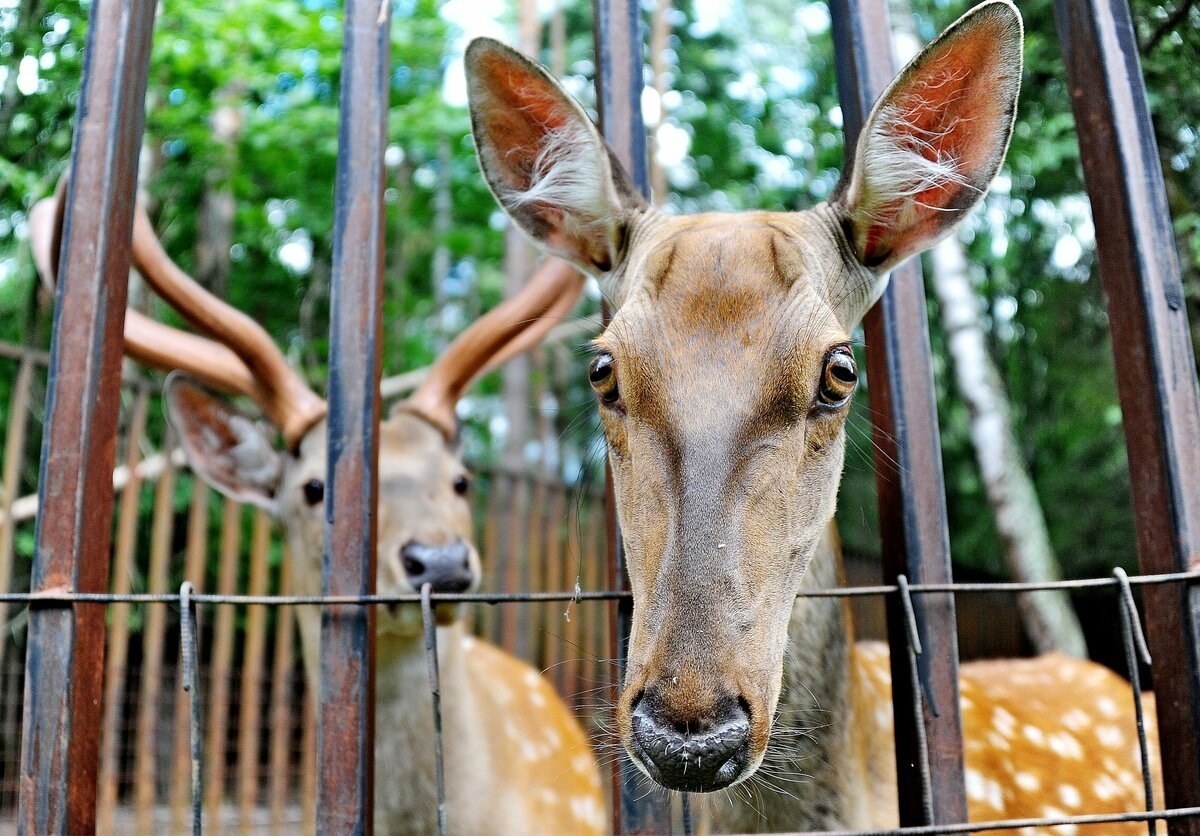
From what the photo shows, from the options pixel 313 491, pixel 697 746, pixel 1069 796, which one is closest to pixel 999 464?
pixel 1069 796

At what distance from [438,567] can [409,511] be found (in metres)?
0.35

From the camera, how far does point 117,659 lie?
219 inches

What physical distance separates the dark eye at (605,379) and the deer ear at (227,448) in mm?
2577

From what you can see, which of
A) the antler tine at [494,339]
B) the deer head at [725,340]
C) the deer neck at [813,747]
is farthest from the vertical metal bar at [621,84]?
the antler tine at [494,339]

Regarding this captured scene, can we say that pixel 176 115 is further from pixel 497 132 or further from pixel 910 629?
pixel 910 629

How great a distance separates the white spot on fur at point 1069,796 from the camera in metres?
2.80

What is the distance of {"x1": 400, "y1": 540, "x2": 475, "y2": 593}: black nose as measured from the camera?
337 centimetres

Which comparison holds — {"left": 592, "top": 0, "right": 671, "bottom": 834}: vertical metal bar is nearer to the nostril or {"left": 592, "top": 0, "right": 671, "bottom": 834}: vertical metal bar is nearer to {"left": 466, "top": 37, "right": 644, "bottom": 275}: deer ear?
{"left": 466, "top": 37, "right": 644, "bottom": 275}: deer ear

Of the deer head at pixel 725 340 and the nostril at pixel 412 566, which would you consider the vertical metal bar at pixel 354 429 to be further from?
the nostril at pixel 412 566

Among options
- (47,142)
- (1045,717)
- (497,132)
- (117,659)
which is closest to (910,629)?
(497,132)

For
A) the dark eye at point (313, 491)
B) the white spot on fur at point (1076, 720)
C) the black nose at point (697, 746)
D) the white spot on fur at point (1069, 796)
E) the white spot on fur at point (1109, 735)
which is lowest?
the white spot on fur at point (1069, 796)

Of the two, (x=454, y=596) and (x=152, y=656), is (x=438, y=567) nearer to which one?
(x=454, y=596)

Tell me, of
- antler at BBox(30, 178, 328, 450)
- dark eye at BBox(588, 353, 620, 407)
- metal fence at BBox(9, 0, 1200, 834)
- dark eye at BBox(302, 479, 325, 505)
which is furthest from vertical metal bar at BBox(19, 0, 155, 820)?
dark eye at BBox(302, 479, 325, 505)

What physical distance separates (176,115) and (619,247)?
6162mm
